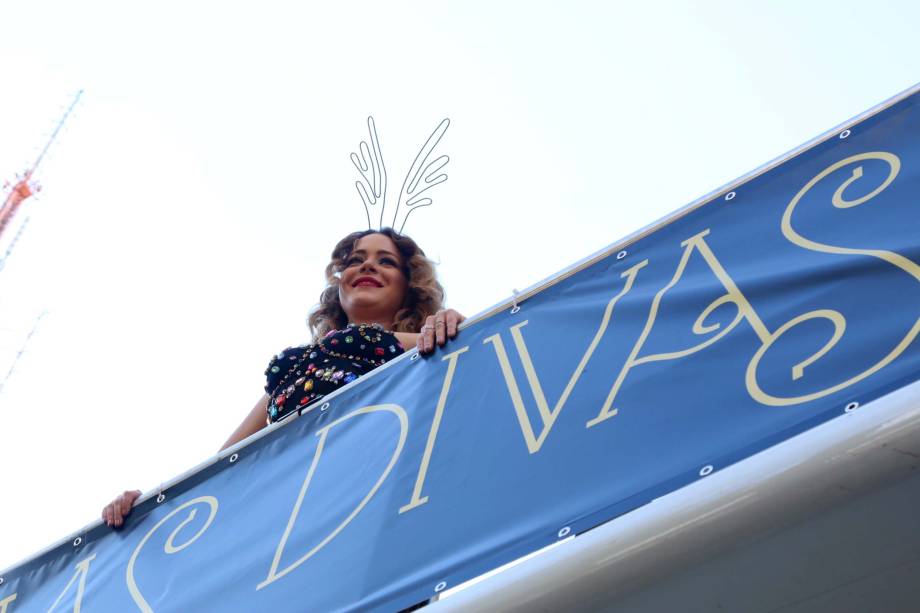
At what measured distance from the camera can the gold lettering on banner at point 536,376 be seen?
2219mm

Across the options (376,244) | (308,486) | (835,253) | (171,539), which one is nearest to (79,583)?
(171,539)

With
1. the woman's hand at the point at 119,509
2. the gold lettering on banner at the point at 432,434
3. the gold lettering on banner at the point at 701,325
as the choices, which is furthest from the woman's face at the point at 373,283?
the gold lettering on banner at the point at 701,325

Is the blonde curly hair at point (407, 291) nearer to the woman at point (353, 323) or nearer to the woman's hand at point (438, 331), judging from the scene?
the woman at point (353, 323)

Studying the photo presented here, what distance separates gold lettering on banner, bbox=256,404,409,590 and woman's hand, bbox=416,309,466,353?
0.58 feet

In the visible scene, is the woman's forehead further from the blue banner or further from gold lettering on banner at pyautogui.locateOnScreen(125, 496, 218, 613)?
gold lettering on banner at pyautogui.locateOnScreen(125, 496, 218, 613)

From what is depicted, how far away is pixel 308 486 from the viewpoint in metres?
2.65

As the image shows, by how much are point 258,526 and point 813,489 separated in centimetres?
146

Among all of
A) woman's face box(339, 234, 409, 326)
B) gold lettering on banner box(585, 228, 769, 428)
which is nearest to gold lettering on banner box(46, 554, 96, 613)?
woman's face box(339, 234, 409, 326)

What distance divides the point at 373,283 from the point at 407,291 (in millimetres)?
129

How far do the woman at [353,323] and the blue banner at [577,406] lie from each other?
1.03 ft

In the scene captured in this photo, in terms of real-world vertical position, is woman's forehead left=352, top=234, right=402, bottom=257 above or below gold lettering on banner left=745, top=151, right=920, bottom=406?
above

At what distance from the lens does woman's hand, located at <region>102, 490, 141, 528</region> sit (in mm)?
3107

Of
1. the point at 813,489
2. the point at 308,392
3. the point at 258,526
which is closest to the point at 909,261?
the point at 813,489

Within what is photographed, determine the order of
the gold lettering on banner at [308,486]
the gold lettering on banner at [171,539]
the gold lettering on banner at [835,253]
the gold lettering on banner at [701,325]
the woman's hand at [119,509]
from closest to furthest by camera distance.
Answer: the gold lettering on banner at [835,253]
the gold lettering on banner at [701,325]
the gold lettering on banner at [308,486]
the gold lettering on banner at [171,539]
the woman's hand at [119,509]
